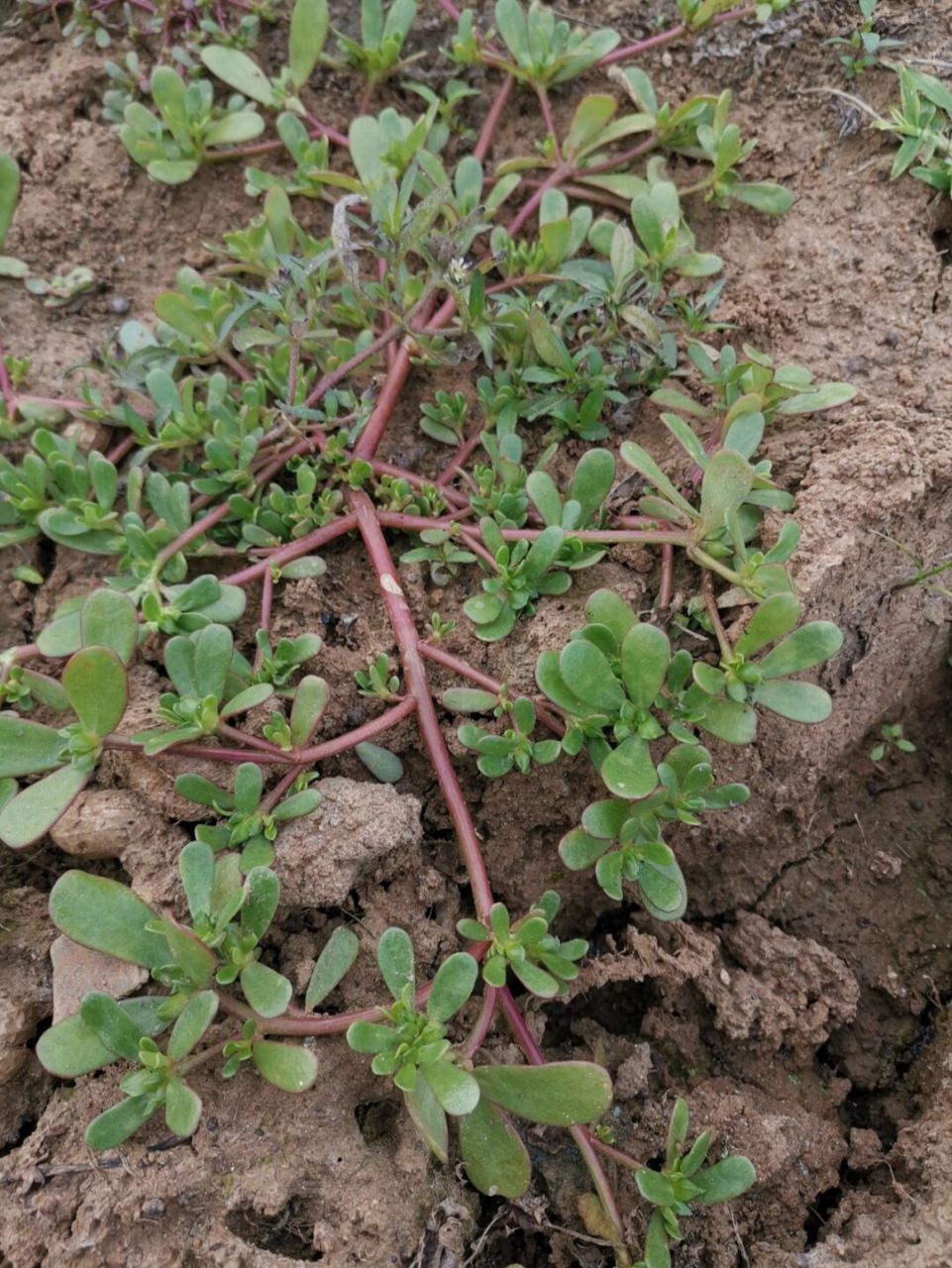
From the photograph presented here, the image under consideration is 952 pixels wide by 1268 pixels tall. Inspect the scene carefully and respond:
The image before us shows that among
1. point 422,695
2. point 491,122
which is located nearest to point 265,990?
point 422,695

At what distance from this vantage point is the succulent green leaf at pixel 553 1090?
1667mm

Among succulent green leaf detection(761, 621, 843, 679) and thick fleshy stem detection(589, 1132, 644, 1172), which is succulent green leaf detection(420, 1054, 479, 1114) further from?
succulent green leaf detection(761, 621, 843, 679)

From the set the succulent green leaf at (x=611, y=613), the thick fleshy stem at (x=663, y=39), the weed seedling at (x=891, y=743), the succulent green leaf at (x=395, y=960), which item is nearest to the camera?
the succulent green leaf at (x=395, y=960)

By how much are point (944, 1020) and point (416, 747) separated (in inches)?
54.0

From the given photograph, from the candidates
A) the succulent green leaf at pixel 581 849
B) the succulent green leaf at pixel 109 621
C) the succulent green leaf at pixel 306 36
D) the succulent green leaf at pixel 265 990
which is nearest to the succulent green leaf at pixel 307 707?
the succulent green leaf at pixel 109 621

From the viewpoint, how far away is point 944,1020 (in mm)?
2096

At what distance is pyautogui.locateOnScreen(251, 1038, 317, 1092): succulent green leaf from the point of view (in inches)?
64.9

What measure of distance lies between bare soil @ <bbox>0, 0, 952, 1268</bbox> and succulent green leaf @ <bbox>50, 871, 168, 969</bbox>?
0.13 m

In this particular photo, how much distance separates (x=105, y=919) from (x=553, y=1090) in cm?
91

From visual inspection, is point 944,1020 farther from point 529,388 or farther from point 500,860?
point 529,388

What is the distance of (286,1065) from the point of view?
1676 mm

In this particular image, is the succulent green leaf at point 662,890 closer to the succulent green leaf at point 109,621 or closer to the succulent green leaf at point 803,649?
the succulent green leaf at point 803,649

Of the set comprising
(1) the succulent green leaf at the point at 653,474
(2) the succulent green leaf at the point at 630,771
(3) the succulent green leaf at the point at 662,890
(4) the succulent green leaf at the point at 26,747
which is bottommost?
(4) the succulent green leaf at the point at 26,747

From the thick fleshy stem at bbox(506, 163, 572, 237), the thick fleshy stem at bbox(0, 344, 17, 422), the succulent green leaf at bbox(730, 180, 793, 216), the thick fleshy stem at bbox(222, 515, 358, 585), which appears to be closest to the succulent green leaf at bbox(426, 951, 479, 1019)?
the thick fleshy stem at bbox(222, 515, 358, 585)
